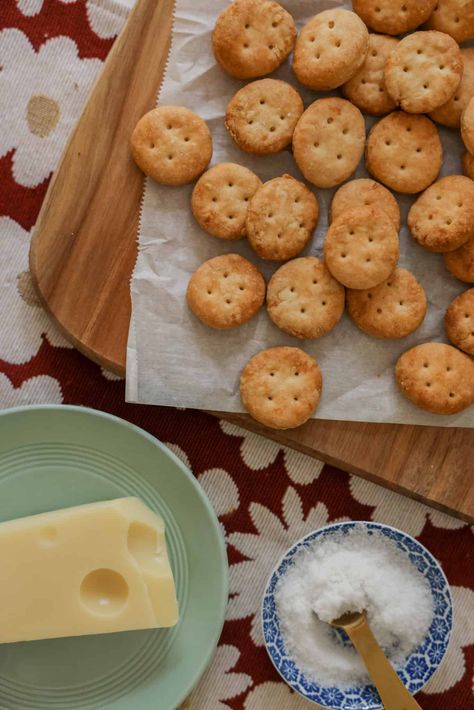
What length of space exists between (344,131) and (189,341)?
0.33m

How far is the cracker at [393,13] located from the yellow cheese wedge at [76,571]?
0.68 m

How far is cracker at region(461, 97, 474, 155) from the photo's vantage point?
3.26 ft

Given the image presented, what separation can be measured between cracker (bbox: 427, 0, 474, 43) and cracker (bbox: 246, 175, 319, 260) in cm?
27

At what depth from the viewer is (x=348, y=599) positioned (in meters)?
1.08

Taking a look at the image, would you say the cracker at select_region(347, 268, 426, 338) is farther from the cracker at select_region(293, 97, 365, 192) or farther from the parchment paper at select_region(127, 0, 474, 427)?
the cracker at select_region(293, 97, 365, 192)

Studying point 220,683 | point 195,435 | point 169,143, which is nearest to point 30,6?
point 169,143

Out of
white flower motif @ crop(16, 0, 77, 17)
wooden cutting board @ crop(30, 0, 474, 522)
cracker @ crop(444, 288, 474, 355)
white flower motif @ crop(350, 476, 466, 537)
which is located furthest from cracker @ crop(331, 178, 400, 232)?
white flower motif @ crop(16, 0, 77, 17)

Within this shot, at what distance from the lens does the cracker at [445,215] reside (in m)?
1.00

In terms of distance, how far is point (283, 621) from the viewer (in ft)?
3.59

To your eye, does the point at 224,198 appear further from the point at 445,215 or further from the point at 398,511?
the point at 398,511

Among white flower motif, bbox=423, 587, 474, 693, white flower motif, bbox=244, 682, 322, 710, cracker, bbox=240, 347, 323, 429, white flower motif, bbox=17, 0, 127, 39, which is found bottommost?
white flower motif, bbox=423, 587, 474, 693

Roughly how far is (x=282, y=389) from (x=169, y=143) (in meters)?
0.34

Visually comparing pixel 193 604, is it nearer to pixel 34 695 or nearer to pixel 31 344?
pixel 34 695

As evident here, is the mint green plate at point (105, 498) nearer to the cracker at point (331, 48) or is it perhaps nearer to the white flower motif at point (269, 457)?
the white flower motif at point (269, 457)
